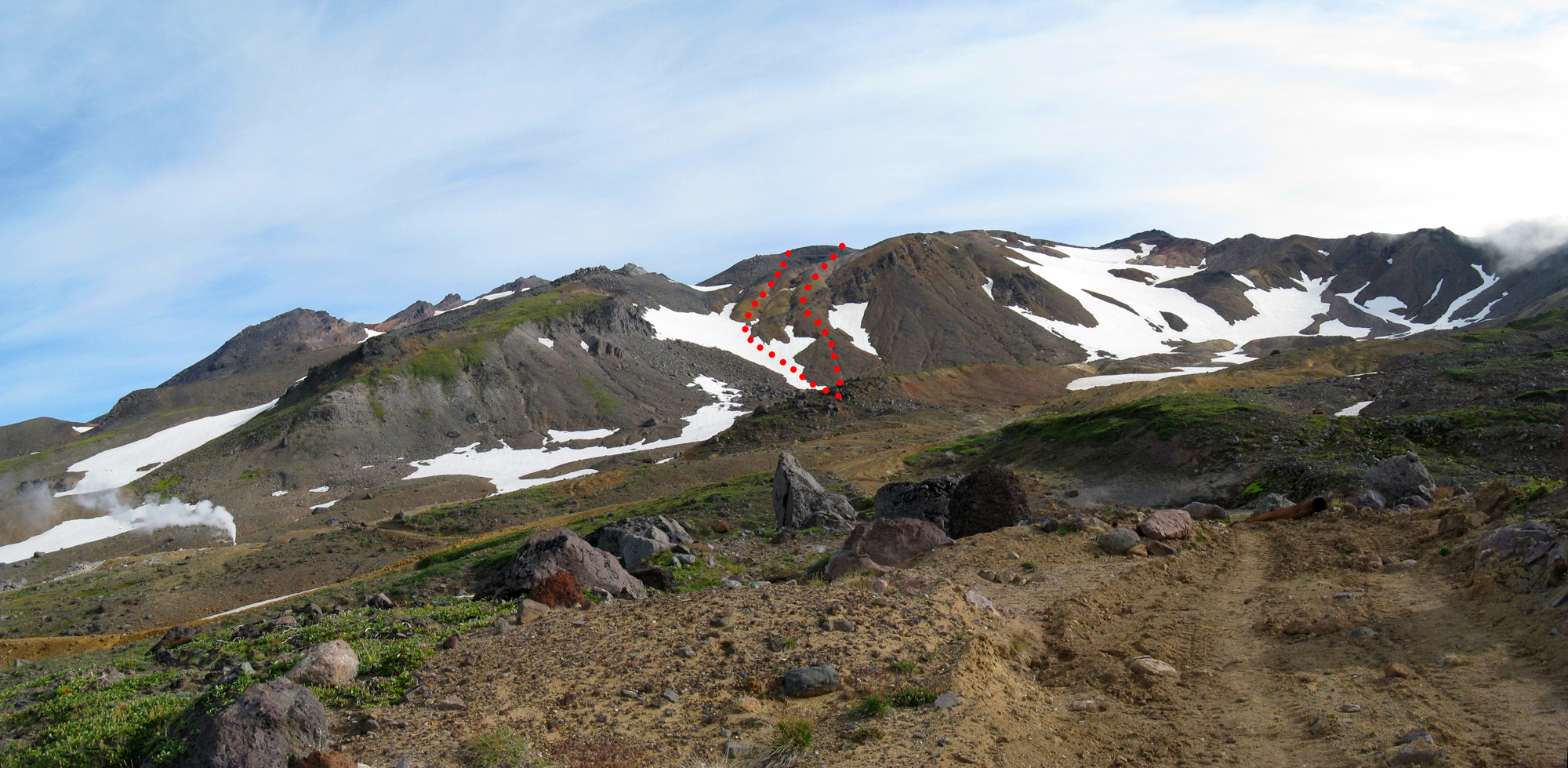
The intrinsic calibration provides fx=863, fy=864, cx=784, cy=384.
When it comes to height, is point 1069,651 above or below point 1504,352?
above

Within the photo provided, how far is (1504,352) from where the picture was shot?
6981 centimetres

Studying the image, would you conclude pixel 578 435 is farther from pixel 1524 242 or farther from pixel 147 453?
pixel 1524 242

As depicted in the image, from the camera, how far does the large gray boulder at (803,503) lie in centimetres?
2675

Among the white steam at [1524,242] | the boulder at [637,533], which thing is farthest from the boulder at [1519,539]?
the white steam at [1524,242]

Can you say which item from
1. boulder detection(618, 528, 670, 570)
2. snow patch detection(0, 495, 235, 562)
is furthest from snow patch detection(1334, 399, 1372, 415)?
snow patch detection(0, 495, 235, 562)

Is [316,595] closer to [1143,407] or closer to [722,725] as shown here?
[722,725]

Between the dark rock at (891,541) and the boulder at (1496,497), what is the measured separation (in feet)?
→ 30.5

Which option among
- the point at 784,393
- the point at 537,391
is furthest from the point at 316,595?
the point at 784,393

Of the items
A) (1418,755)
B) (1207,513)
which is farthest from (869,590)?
(1207,513)

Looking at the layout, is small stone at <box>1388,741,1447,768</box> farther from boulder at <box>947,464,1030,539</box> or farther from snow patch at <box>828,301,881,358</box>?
snow patch at <box>828,301,881,358</box>

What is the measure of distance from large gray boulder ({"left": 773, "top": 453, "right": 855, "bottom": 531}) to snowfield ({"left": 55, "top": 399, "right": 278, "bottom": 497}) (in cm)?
8404

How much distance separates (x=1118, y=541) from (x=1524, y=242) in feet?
698

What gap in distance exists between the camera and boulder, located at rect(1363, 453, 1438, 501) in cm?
2241

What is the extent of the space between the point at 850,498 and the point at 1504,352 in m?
64.3
